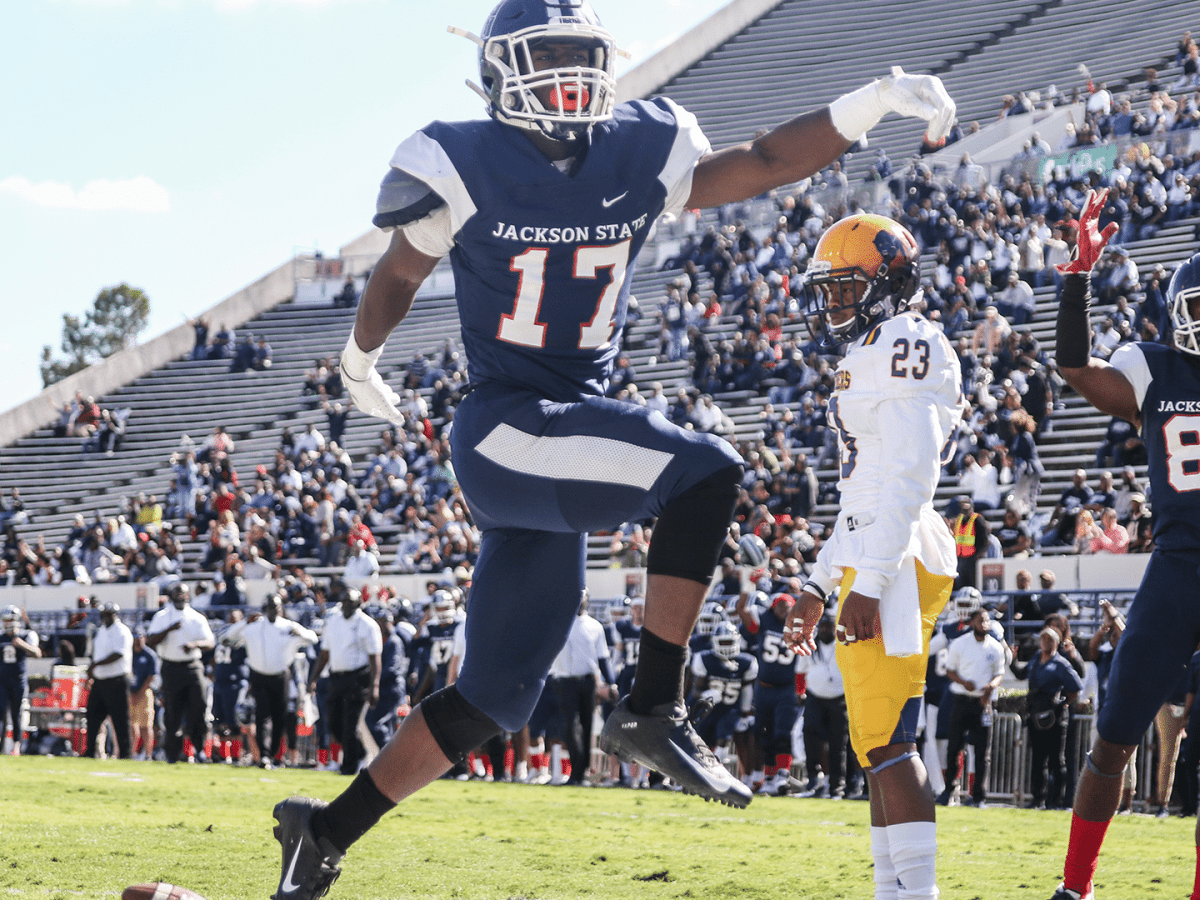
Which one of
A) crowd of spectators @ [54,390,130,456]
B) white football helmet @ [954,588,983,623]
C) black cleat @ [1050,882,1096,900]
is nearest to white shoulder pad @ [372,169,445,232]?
black cleat @ [1050,882,1096,900]

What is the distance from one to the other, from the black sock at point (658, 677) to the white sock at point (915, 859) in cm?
89

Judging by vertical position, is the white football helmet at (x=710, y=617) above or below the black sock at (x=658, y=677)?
below

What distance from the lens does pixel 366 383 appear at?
4.14 metres

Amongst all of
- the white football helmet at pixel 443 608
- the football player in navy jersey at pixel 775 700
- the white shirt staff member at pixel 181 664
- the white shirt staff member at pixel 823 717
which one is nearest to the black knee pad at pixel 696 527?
the white shirt staff member at pixel 823 717

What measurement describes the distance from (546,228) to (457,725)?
1.23m

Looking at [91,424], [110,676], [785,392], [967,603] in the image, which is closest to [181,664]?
[110,676]

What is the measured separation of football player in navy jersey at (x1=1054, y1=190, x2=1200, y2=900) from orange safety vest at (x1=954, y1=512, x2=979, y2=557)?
8375 millimetres

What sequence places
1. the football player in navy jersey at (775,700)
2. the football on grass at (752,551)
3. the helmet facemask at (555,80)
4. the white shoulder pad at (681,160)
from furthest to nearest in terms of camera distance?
1. the football on grass at (752,551)
2. the football player in navy jersey at (775,700)
3. the white shoulder pad at (681,160)
4. the helmet facemask at (555,80)

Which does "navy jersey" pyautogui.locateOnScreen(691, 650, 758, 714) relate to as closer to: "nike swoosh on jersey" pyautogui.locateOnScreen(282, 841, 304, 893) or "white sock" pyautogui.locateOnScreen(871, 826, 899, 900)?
"white sock" pyautogui.locateOnScreen(871, 826, 899, 900)

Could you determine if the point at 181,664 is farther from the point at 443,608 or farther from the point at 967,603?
the point at 967,603

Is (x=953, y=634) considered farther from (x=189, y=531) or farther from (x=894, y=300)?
(x=189, y=531)

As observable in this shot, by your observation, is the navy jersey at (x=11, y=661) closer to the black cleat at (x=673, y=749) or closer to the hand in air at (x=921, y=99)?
the black cleat at (x=673, y=749)

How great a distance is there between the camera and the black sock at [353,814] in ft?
11.8

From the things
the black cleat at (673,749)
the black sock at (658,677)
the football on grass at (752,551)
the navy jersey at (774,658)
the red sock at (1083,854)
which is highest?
the football on grass at (752,551)
